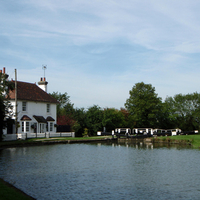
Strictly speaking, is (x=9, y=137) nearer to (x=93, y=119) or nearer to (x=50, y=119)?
(x=50, y=119)

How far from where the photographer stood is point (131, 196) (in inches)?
546

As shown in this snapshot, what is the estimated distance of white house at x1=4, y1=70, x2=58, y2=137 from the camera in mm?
49969

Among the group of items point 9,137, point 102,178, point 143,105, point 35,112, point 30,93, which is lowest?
point 102,178

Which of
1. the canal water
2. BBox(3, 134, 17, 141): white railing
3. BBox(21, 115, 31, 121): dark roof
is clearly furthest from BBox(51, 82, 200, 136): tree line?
the canal water

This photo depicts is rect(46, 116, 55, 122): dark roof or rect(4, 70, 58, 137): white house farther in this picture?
rect(46, 116, 55, 122): dark roof

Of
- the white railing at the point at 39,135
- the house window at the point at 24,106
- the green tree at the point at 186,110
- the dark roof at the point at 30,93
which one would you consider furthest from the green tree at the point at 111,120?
the green tree at the point at 186,110

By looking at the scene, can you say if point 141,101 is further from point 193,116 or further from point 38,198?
point 38,198

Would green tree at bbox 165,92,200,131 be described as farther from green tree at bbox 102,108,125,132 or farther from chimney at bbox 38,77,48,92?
chimney at bbox 38,77,48,92

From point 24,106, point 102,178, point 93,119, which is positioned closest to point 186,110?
point 93,119

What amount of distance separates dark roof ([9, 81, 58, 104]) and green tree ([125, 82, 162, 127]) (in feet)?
85.2

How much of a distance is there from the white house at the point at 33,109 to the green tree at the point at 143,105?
83.7 ft

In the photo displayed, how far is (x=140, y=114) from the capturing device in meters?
73.1

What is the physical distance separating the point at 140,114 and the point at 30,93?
30831 millimetres

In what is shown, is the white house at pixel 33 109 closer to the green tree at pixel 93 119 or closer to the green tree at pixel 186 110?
the green tree at pixel 93 119
